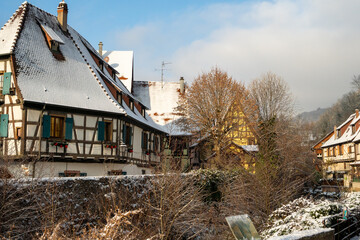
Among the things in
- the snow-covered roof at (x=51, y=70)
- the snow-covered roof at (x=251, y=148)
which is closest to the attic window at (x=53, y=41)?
the snow-covered roof at (x=51, y=70)

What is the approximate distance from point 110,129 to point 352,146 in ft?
111

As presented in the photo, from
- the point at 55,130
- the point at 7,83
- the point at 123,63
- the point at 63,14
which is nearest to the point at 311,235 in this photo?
the point at 55,130

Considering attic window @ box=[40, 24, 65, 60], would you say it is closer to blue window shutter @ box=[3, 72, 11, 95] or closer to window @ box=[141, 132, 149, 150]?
blue window shutter @ box=[3, 72, 11, 95]

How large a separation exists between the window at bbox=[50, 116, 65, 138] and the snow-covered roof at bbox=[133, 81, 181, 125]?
17.5m

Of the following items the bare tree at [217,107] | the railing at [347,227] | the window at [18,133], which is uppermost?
the bare tree at [217,107]

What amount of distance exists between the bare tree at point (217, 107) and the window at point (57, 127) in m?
13.9

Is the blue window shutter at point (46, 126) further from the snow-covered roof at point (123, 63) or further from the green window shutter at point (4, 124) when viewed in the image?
the snow-covered roof at point (123, 63)

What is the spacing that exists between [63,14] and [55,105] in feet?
28.2

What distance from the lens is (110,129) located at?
2297cm

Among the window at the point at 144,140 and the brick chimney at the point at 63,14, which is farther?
the window at the point at 144,140

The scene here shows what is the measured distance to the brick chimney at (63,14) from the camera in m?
25.4

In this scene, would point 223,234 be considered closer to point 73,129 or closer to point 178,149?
point 73,129

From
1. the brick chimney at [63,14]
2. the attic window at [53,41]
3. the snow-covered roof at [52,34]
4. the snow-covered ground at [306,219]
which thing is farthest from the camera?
the brick chimney at [63,14]

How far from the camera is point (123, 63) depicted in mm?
38969
